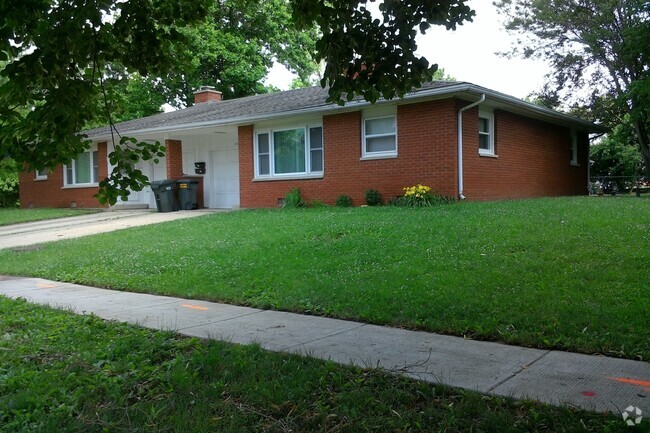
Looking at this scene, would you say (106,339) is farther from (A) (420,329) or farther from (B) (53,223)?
(B) (53,223)

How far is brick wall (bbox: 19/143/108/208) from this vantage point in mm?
22688

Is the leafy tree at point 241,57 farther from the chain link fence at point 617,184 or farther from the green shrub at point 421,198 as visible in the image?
the green shrub at point 421,198

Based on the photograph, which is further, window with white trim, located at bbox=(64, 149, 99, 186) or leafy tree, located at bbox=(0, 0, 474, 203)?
window with white trim, located at bbox=(64, 149, 99, 186)

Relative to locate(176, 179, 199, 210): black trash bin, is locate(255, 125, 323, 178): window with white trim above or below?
above

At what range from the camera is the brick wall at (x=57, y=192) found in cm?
2269

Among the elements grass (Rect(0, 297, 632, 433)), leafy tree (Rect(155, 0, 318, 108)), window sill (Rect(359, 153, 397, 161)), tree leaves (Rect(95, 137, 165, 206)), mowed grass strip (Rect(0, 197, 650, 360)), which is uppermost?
leafy tree (Rect(155, 0, 318, 108))

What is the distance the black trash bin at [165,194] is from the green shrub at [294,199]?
4.69 meters

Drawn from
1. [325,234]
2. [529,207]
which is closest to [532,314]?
[325,234]

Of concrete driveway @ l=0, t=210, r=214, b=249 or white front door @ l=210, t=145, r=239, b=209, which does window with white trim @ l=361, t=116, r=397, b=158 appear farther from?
white front door @ l=210, t=145, r=239, b=209

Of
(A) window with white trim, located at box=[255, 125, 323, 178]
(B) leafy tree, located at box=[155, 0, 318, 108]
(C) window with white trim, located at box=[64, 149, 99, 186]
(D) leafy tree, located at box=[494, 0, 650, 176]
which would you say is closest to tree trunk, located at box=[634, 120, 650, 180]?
(D) leafy tree, located at box=[494, 0, 650, 176]

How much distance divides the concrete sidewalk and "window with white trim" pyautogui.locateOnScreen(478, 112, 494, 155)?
37.1 ft

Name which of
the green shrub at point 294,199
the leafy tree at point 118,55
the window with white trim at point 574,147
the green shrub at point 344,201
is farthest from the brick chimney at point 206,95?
the leafy tree at point 118,55

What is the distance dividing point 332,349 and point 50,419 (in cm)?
227

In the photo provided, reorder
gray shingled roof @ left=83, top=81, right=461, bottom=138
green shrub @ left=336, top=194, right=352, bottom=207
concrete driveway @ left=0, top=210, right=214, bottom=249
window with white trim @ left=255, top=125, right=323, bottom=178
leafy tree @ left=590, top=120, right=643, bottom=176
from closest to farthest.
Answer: concrete driveway @ left=0, top=210, right=214, bottom=249, green shrub @ left=336, top=194, right=352, bottom=207, gray shingled roof @ left=83, top=81, right=461, bottom=138, window with white trim @ left=255, top=125, right=323, bottom=178, leafy tree @ left=590, top=120, right=643, bottom=176
